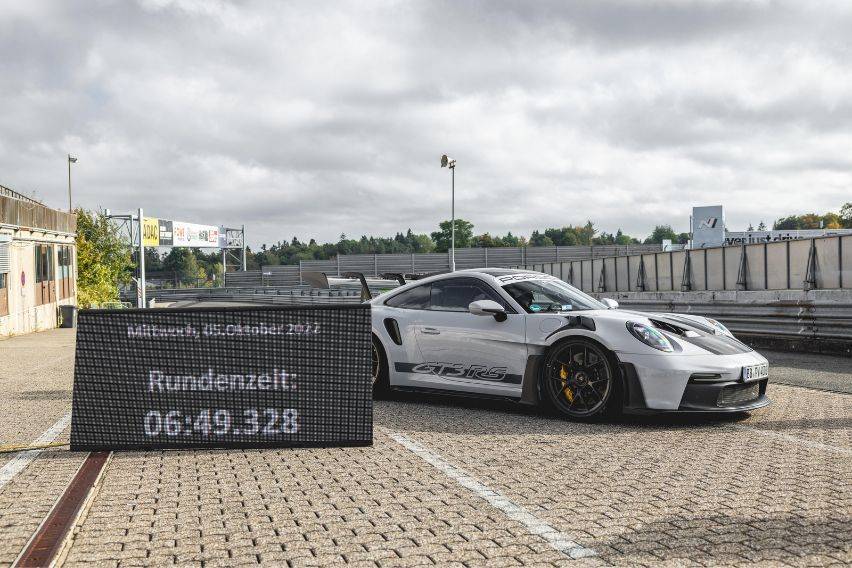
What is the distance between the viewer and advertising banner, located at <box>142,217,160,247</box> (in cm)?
10512

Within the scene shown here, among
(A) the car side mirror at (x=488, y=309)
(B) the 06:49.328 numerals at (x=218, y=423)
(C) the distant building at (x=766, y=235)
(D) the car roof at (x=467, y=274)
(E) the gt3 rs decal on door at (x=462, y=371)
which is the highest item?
(C) the distant building at (x=766, y=235)

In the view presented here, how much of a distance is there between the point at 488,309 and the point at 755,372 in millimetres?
2416

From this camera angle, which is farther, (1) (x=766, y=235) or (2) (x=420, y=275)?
(1) (x=766, y=235)

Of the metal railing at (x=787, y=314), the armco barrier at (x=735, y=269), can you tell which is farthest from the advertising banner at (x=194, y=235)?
the metal railing at (x=787, y=314)

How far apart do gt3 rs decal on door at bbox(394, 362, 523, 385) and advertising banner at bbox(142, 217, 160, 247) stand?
103 m

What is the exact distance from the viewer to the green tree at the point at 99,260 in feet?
143

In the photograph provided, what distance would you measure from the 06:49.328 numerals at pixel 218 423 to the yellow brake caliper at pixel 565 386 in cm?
252

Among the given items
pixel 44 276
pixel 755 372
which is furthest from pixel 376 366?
pixel 44 276

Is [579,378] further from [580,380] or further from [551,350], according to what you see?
[551,350]

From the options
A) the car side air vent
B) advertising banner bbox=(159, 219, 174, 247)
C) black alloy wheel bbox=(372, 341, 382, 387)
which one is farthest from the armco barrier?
advertising banner bbox=(159, 219, 174, 247)

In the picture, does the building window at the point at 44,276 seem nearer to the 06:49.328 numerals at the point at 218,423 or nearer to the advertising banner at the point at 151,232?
the 06:49.328 numerals at the point at 218,423

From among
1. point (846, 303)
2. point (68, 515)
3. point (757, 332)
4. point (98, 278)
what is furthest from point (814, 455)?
point (98, 278)

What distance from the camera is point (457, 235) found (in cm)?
15238

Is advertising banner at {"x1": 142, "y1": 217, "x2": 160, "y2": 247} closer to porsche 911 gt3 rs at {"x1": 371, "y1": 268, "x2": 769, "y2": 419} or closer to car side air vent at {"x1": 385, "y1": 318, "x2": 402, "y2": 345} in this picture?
car side air vent at {"x1": 385, "y1": 318, "x2": 402, "y2": 345}
